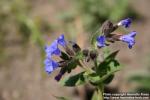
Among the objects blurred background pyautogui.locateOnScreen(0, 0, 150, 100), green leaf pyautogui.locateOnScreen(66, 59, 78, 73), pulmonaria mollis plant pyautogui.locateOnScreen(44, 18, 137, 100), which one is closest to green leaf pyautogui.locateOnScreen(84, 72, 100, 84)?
pulmonaria mollis plant pyautogui.locateOnScreen(44, 18, 137, 100)

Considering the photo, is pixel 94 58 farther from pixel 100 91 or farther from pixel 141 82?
pixel 141 82

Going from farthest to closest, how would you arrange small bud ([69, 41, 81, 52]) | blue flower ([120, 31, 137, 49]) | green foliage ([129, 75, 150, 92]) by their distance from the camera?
green foliage ([129, 75, 150, 92]) → small bud ([69, 41, 81, 52]) → blue flower ([120, 31, 137, 49])

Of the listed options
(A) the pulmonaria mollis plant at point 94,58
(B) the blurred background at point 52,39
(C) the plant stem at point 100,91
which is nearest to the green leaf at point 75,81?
(A) the pulmonaria mollis plant at point 94,58

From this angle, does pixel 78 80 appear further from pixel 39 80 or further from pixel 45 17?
pixel 45 17

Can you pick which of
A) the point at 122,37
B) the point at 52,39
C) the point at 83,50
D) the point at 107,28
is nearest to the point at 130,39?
the point at 122,37

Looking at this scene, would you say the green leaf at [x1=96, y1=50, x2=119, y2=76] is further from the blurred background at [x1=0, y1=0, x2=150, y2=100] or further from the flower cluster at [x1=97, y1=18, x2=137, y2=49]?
the blurred background at [x1=0, y1=0, x2=150, y2=100]

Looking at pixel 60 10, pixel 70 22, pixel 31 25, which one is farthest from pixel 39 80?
pixel 60 10
